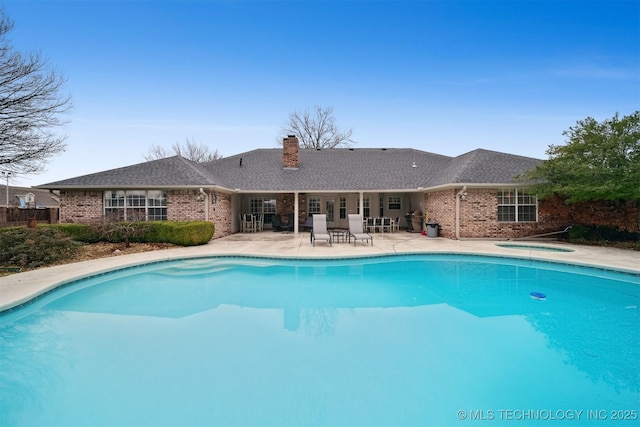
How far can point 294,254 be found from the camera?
1042cm

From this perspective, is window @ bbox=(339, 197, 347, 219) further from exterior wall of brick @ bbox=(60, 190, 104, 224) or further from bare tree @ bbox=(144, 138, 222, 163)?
bare tree @ bbox=(144, 138, 222, 163)

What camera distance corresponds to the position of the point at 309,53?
15.5 m

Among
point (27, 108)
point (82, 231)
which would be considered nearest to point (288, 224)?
point (82, 231)

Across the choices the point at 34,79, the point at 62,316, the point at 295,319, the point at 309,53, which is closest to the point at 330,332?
the point at 295,319

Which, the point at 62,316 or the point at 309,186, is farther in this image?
the point at 309,186

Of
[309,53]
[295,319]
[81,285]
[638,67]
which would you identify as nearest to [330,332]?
[295,319]

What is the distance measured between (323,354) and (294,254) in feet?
20.3

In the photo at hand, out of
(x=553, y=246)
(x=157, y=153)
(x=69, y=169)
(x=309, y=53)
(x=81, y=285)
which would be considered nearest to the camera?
(x=81, y=285)

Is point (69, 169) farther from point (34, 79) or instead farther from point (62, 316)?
point (62, 316)

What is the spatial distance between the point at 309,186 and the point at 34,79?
12.3 m

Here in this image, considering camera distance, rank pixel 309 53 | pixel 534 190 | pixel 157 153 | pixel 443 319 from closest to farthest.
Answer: pixel 443 319
pixel 534 190
pixel 309 53
pixel 157 153

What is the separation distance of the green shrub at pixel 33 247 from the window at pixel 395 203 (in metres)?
16.4

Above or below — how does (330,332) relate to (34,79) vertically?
below

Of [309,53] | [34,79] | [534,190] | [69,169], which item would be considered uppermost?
[309,53]
